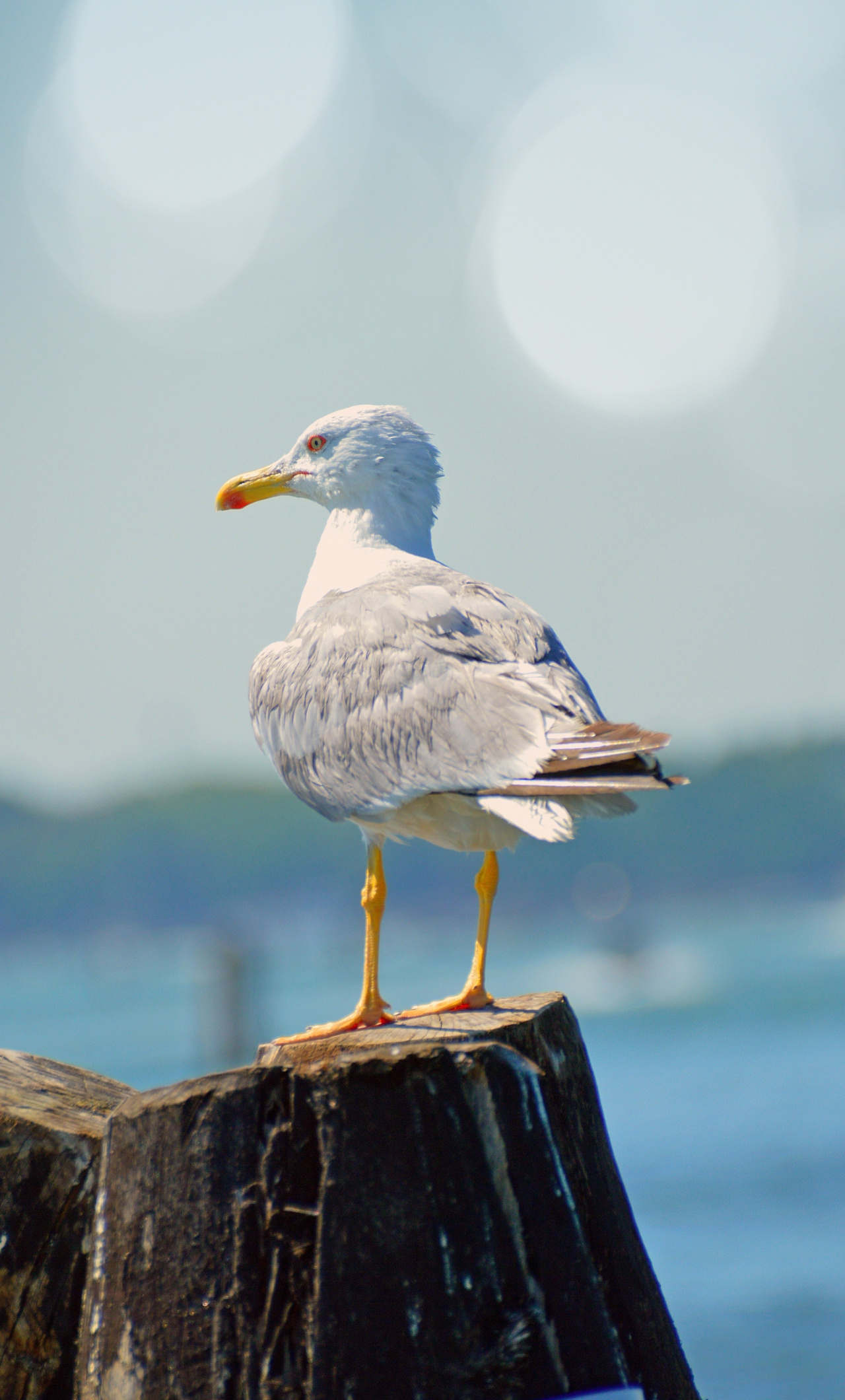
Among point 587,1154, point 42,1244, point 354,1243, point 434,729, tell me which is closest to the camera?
point 354,1243

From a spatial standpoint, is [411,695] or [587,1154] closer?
[587,1154]

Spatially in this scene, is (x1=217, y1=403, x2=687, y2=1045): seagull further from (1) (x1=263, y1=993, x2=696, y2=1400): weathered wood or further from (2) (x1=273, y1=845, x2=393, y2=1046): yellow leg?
(1) (x1=263, y1=993, x2=696, y2=1400): weathered wood

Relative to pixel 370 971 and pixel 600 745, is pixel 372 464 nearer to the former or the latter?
pixel 370 971

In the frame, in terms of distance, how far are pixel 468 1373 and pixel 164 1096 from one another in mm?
925

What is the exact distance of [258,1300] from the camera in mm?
2986

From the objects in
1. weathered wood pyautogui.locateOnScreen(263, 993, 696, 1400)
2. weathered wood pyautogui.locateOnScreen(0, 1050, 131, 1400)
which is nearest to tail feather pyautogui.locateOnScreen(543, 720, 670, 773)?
weathered wood pyautogui.locateOnScreen(263, 993, 696, 1400)

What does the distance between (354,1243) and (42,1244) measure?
1.08 meters

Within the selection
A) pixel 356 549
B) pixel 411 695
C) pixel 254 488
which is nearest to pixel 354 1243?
pixel 411 695

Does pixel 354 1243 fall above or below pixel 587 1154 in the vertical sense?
below

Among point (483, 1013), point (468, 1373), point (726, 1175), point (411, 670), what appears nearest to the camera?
point (468, 1373)

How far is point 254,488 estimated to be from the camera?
620 cm

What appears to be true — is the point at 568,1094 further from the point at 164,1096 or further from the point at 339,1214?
the point at 164,1096

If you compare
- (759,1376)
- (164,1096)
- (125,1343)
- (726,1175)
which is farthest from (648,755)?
(726,1175)

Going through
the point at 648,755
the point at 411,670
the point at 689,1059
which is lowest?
the point at 648,755
